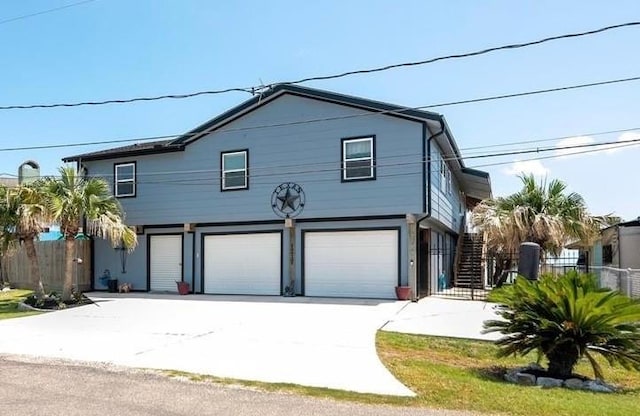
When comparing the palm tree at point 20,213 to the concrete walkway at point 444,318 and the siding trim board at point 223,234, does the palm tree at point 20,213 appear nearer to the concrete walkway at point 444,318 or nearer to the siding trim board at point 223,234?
the siding trim board at point 223,234

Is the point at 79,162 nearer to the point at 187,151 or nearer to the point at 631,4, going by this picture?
the point at 187,151

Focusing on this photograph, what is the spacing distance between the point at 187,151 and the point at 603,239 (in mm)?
16802

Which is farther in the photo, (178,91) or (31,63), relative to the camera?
(31,63)

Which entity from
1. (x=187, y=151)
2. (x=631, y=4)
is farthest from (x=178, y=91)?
(x=631, y=4)

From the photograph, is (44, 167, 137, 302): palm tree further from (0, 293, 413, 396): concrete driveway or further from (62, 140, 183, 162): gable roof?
(62, 140, 183, 162): gable roof

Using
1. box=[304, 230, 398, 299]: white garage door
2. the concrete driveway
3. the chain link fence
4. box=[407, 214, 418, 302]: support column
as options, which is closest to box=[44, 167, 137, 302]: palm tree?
the concrete driveway

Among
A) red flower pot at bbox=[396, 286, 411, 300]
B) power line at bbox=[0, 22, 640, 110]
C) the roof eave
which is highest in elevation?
power line at bbox=[0, 22, 640, 110]

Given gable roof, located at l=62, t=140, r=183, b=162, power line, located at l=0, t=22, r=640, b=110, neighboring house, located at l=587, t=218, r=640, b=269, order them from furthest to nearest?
gable roof, located at l=62, t=140, r=183, b=162 → neighboring house, located at l=587, t=218, r=640, b=269 → power line, located at l=0, t=22, r=640, b=110

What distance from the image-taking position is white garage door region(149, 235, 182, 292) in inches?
763

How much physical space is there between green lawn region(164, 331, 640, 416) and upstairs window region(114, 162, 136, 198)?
1382 centimetres

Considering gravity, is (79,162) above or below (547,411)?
above

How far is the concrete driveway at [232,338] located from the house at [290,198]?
1.93 metres

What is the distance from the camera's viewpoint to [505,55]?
995 cm

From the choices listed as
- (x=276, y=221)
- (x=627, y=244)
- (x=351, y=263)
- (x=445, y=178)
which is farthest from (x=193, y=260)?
(x=627, y=244)
